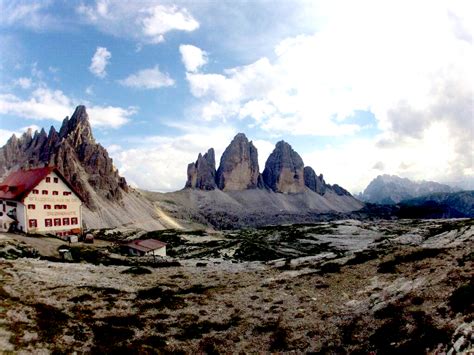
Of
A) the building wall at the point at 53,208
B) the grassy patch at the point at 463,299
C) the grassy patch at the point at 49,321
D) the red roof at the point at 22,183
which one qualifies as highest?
the red roof at the point at 22,183

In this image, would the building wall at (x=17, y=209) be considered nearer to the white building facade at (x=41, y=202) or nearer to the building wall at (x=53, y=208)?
the white building facade at (x=41, y=202)

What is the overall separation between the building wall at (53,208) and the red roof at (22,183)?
3.16 feet

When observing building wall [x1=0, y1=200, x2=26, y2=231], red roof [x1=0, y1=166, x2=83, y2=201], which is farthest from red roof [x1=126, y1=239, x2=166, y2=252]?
red roof [x1=0, y1=166, x2=83, y2=201]

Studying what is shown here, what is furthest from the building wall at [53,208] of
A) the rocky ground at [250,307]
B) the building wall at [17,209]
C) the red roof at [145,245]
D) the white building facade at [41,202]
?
the rocky ground at [250,307]

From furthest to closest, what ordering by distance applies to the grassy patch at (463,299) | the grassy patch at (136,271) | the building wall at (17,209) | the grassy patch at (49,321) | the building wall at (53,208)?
the building wall at (53,208)
the building wall at (17,209)
the grassy patch at (136,271)
the grassy patch at (49,321)
the grassy patch at (463,299)

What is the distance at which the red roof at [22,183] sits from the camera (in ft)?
231

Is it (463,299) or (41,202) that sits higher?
(41,202)

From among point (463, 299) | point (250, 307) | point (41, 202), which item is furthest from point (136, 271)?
point (41, 202)

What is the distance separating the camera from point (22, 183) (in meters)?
74.1

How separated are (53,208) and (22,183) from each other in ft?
26.7

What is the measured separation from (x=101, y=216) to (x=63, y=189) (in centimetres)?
10298

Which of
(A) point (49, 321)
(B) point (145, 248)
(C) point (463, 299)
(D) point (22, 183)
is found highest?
(D) point (22, 183)

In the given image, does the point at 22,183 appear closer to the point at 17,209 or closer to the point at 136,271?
the point at 17,209

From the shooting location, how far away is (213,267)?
48312 mm
